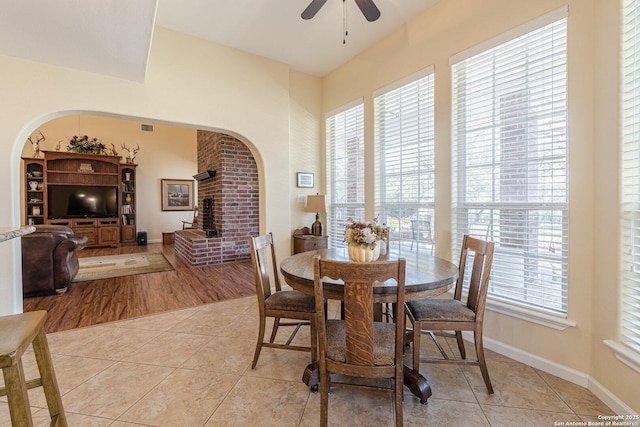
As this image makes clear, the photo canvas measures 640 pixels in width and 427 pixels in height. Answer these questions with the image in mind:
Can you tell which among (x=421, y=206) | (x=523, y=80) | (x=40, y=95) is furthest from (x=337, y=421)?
(x=40, y=95)

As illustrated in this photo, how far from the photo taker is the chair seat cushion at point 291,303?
1983 millimetres

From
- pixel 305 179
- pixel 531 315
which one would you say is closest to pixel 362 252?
pixel 531 315

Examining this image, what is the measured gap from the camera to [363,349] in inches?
55.9

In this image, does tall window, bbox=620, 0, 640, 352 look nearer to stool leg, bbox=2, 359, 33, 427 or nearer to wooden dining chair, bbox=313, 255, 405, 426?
wooden dining chair, bbox=313, 255, 405, 426

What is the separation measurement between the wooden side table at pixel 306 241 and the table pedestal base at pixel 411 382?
2.12 m

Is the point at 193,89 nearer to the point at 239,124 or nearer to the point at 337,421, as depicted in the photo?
the point at 239,124

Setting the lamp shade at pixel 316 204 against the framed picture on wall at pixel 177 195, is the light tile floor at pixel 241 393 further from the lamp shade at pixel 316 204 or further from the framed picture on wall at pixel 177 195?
the framed picture on wall at pixel 177 195

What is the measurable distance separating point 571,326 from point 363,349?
1.57 m

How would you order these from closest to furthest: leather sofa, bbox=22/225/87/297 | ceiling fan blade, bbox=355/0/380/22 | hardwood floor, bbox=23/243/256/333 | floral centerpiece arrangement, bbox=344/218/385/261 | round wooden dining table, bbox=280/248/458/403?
round wooden dining table, bbox=280/248/458/403 < floral centerpiece arrangement, bbox=344/218/385/261 < ceiling fan blade, bbox=355/0/380/22 < hardwood floor, bbox=23/243/256/333 < leather sofa, bbox=22/225/87/297

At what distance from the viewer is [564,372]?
1954 mm

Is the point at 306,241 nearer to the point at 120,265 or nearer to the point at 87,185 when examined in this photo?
the point at 120,265

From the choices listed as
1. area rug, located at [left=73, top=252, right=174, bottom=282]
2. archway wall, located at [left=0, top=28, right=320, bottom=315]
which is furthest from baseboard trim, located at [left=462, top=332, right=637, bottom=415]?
area rug, located at [left=73, top=252, right=174, bottom=282]

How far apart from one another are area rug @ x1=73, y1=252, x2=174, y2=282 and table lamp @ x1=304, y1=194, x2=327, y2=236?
2.92 metres

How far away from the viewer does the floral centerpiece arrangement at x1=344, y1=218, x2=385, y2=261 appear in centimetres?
195
